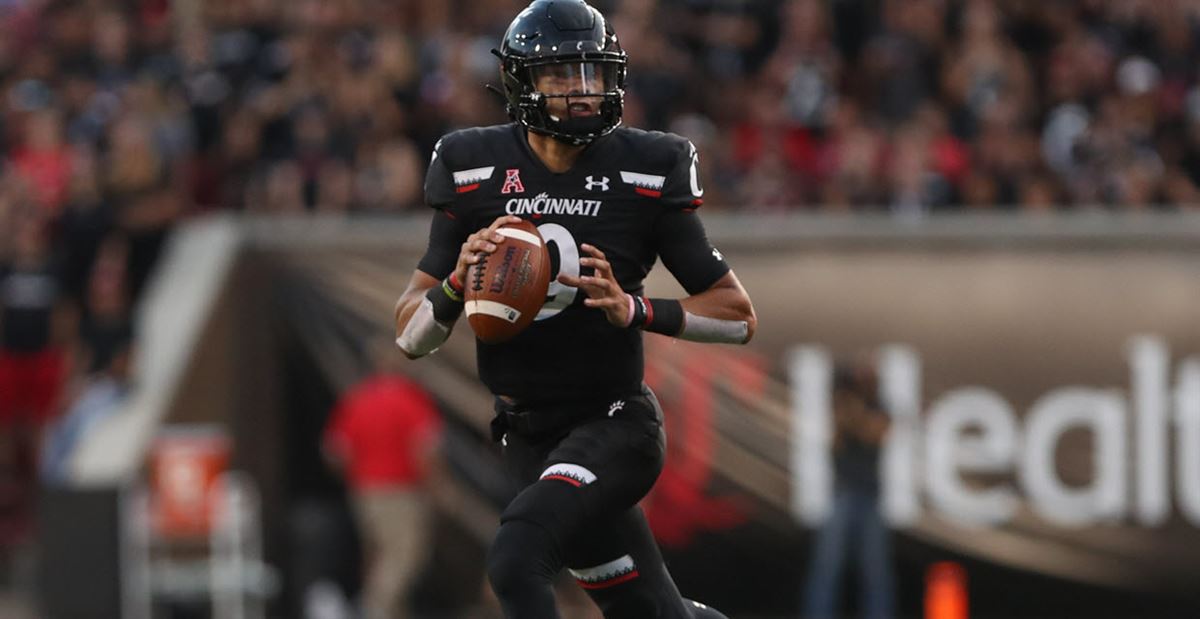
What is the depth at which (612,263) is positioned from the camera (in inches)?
238

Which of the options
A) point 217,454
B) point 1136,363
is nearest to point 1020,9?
point 1136,363

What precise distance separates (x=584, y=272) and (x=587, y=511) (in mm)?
720

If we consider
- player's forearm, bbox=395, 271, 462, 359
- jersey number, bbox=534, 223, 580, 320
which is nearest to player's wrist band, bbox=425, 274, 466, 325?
player's forearm, bbox=395, 271, 462, 359

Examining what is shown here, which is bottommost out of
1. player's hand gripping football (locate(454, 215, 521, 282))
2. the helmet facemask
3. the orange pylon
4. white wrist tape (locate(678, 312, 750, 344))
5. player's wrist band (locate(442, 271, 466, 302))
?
the orange pylon

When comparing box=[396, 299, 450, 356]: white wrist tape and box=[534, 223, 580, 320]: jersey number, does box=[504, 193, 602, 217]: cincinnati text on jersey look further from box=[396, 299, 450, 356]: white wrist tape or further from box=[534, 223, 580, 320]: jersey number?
box=[396, 299, 450, 356]: white wrist tape

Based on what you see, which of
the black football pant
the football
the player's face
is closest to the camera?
the black football pant

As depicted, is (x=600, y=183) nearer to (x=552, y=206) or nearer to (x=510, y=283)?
(x=552, y=206)

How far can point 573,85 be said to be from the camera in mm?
6008

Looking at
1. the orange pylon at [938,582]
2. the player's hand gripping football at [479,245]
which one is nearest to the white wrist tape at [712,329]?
the player's hand gripping football at [479,245]

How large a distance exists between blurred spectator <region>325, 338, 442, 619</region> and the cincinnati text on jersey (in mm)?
7296

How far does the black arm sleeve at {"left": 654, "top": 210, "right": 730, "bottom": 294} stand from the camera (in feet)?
20.0

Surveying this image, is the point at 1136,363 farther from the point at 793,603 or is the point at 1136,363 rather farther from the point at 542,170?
the point at 542,170

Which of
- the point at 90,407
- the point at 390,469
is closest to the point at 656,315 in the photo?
the point at 390,469

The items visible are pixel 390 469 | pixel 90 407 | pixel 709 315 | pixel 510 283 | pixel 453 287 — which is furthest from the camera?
pixel 90 407
